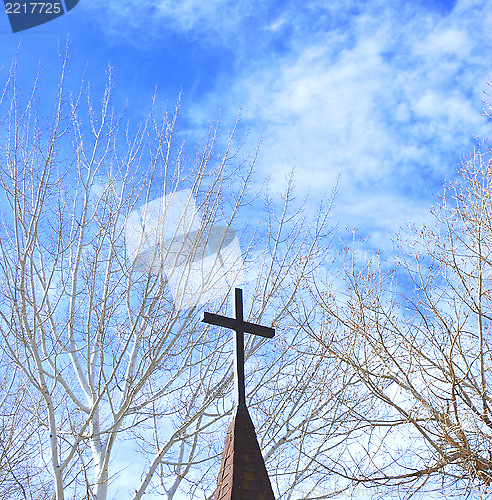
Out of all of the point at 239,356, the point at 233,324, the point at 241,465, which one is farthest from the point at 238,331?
the point at 241,465

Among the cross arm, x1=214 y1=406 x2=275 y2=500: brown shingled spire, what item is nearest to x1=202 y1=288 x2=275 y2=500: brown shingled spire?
x1=214 y1=406 x2=275 y2=500: brown shingled spire

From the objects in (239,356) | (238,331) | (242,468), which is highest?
(238,331)

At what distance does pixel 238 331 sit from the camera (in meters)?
5.73

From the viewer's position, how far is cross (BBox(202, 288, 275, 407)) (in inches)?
205

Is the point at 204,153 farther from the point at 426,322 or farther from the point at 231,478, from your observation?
the point at 231,478

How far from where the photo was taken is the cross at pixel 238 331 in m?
5.20

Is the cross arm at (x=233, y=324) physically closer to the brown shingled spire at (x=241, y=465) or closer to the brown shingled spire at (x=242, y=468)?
the brown shingled spire at (x=241, y=465)

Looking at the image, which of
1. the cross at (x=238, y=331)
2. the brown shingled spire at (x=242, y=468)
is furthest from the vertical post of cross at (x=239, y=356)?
the brown shingled spire at (x=242, y=468)

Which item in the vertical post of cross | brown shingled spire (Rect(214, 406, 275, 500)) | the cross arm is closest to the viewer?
brown shingled spire (Rect(214, 406, 275, 500))

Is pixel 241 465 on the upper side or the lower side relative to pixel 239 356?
lower

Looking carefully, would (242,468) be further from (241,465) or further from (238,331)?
(238,331)

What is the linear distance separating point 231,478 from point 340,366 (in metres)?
5.46

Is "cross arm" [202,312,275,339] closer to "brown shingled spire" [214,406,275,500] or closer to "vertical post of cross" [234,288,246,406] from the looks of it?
"vertical post of cross" [234,288,246,406]

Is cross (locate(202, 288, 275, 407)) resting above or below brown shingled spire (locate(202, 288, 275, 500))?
above
